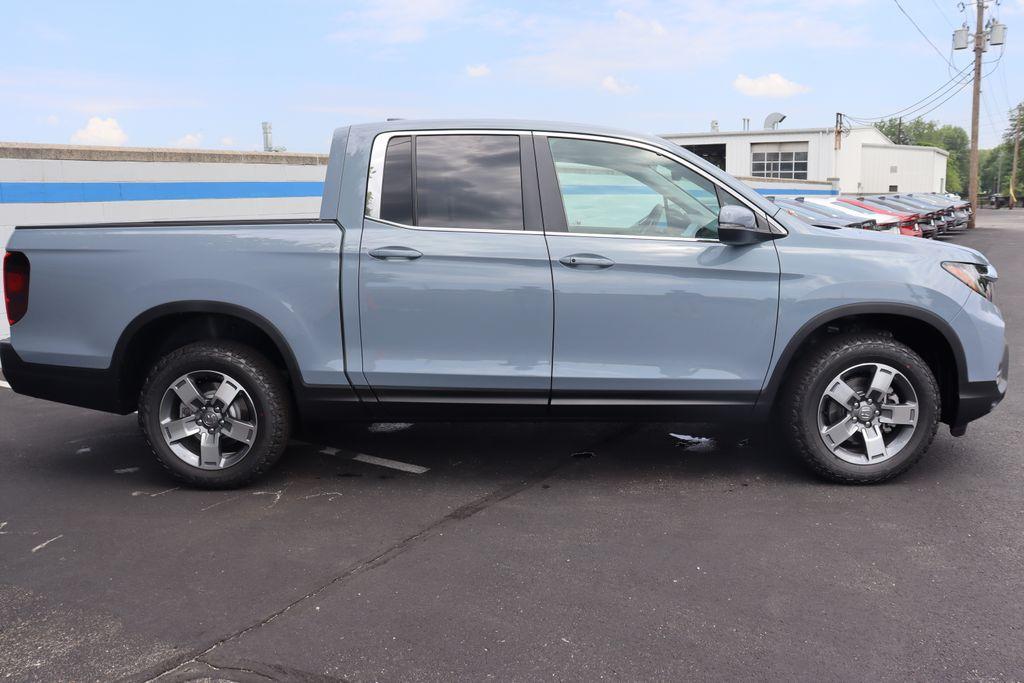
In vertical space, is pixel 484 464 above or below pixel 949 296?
below

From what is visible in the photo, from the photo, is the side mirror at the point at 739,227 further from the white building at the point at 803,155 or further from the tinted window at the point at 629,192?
the white building at the point at 803,155

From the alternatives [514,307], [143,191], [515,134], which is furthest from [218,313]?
[143,191]

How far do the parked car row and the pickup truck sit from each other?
1.05 meters

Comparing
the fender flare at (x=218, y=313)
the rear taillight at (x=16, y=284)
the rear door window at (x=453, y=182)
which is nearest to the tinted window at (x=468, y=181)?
the rear door window at (x=453, y=182)

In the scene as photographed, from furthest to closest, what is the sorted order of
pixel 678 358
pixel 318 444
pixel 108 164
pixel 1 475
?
pixel 108 164
pixel 318 444
pixel 1 475
pixel 678 358

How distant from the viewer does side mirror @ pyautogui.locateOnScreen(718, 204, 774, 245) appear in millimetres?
4297

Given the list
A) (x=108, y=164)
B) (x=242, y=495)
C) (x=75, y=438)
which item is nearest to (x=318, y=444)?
(x=242, y=495)

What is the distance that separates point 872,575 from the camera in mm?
3568

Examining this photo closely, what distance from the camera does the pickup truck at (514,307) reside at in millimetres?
4426

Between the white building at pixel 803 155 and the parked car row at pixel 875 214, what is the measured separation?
12662 mm

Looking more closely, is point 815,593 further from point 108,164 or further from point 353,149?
point 108,164

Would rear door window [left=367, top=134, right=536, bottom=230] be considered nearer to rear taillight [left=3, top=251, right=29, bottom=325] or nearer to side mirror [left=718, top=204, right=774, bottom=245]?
side mirror [left=718, top=204, right=774, bottom=245]

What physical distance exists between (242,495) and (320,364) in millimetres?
860

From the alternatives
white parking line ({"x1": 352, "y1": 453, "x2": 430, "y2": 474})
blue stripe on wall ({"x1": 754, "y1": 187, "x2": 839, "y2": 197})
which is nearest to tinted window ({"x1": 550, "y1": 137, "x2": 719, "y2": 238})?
white parking line ({"x1": 352, "y1": 453, "x2": 430, "y2": 474})
